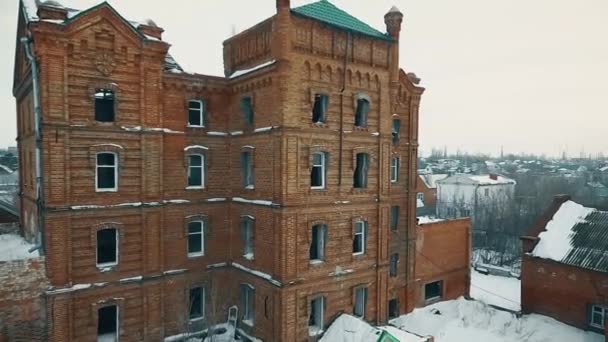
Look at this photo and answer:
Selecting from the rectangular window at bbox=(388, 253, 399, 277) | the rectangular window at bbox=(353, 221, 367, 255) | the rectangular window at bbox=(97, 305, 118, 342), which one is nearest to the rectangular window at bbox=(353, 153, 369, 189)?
the rectangular window at bbox=(353, 221, 367, 255)

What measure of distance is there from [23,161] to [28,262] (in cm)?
859

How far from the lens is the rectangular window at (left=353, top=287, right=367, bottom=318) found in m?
19.5

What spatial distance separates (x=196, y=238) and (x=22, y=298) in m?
7.19

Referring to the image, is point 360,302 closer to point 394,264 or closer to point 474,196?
point 394,264

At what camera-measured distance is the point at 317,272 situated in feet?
58.3

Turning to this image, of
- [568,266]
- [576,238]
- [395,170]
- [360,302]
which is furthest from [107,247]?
[576,238]

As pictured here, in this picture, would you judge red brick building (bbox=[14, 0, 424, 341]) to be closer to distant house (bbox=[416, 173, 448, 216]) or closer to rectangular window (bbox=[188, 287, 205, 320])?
rectangular window (bbox=[188, 287, 205, 320])

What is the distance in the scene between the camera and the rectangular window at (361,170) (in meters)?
19.3

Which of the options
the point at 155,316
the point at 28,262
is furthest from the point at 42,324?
the point at 155,316

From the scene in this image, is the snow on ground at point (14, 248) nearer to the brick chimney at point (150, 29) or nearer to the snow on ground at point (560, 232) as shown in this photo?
the brick chimney at point (150, 29)

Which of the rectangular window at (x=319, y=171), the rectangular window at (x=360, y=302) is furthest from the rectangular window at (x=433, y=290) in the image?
the rectangular window at (x=319, y=171)

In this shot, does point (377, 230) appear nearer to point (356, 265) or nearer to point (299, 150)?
point (356, 265)

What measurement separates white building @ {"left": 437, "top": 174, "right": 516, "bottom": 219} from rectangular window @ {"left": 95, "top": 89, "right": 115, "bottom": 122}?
51345 millimetres

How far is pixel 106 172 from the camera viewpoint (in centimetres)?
1709
